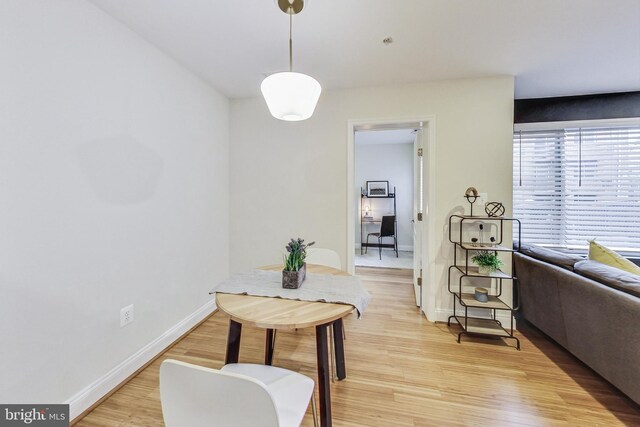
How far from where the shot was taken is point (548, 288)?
2084 mm

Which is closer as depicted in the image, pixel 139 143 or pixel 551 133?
pixel 139 143

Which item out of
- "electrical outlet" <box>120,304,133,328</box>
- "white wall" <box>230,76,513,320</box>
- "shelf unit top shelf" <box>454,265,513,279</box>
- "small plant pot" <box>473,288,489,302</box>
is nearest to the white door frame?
"white wall" <box>230,76,513,320</box>

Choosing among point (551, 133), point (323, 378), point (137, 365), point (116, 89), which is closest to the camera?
point (323, 378)

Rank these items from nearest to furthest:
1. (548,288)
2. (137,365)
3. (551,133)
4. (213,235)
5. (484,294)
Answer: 1. (137,365)
2. (548,288)
3. (484,294)
4. (213,235)
5. (551,133)

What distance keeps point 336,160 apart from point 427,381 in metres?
2.03

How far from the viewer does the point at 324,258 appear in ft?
7.38

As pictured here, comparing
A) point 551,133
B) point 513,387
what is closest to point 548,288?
point 513,387

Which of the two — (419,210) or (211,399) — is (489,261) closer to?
(419,210)

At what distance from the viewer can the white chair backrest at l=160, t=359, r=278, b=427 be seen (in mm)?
656

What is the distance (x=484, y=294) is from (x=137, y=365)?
2.79m

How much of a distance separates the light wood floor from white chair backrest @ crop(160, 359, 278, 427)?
3.09 feet

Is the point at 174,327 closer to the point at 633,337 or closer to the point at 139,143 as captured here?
the point at 139,143

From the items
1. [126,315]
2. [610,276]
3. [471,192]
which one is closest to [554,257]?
[610,276]

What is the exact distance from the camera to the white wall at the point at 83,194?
1184 millimetres
